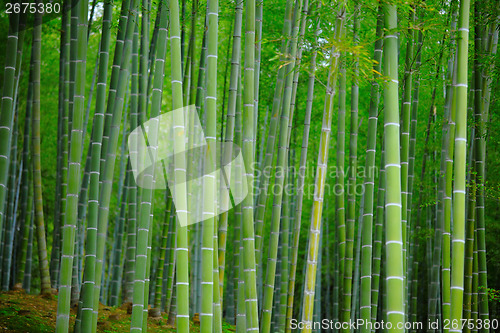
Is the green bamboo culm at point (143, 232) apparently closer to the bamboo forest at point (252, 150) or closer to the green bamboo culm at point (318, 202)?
the bamboo forest at point (252, 150)

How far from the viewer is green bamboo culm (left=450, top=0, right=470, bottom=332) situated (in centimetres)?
257


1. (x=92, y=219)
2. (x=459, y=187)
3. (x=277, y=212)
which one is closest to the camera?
(x=459, y=187)

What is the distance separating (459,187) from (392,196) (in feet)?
1.46

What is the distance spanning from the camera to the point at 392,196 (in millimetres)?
2404

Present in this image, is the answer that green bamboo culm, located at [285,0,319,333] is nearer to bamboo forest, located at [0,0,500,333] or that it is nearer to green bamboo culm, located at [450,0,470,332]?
bamboo forest, located at [0,0,500,333]

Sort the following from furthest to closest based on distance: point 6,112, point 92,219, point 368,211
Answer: point 368,211, point 92,219, point 6,112

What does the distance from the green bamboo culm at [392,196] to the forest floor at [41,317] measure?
310 centimetres

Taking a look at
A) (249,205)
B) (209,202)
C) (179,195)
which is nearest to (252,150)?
(249,205)

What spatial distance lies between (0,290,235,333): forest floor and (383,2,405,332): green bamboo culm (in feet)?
10.2

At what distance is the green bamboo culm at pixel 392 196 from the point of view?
2336 mm

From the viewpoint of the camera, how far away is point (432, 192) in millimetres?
7156

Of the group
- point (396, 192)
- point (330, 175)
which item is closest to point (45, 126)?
point (330, 175)

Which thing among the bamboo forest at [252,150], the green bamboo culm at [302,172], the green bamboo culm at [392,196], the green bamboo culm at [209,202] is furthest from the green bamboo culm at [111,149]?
the green bamboo culm at [392,196]

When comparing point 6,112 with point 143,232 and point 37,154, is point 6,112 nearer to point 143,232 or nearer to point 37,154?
point 143,232
